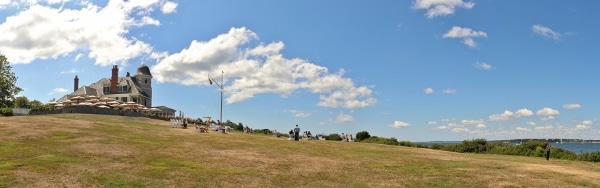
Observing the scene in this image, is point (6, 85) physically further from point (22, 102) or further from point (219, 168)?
point (219, 168)

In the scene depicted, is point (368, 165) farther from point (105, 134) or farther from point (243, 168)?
point (105, 134)

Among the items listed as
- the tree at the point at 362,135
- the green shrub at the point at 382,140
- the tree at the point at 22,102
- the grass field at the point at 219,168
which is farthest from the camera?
the tree at the point at 22,102

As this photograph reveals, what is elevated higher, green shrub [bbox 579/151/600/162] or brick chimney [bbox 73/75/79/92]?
brick chimney [bbox 73/75/79/92]

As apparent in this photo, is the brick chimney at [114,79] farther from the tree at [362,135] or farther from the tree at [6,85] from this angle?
the tree at [362,135]

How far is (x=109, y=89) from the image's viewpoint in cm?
→ 11406

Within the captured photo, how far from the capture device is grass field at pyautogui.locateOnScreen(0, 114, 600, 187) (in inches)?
838

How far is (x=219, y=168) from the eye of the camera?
25172 millimetres

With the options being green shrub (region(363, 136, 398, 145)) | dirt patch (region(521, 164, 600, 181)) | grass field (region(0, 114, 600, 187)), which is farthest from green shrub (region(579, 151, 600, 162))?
green shrub (region(363, 136, 398, 145))

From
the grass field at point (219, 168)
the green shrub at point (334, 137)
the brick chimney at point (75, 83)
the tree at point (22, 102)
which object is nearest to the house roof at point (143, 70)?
the brick chimney at point (75, 83)

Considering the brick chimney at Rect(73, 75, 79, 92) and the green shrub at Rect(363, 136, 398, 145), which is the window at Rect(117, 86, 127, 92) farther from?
the green shrub at Rect(363, 136, 398, 145)

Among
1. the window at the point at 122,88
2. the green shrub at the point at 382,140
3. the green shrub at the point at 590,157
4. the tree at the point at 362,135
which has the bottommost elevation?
the green shrub at the point at 590,157

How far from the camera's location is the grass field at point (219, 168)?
21297 mm

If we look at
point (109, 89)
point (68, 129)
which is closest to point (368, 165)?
point (68, 129)

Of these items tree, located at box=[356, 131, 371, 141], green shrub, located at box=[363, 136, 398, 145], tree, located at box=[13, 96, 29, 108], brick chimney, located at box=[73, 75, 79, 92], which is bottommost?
green shrub, located at box=[363, 136, 398, 145]
